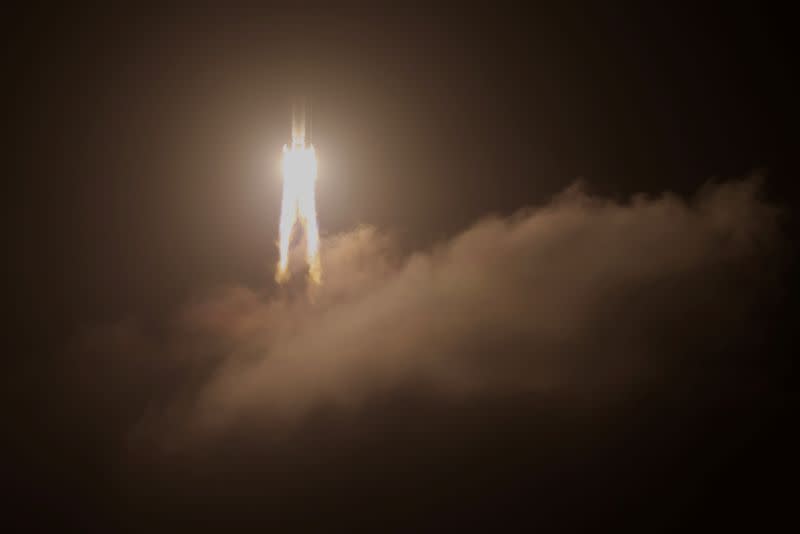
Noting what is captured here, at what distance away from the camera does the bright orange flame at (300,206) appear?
72.0 feet

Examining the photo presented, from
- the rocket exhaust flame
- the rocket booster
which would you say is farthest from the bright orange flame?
the rocket booster

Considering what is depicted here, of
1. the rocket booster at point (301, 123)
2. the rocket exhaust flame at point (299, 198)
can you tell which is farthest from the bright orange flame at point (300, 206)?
the rocket booster at point (301, 123)

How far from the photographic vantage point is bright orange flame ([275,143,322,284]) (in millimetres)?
21953

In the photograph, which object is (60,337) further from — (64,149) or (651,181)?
(651,181)

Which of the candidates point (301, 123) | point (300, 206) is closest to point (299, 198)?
point (300, 206)

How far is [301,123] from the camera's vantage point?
2192cm

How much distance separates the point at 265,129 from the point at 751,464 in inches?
820

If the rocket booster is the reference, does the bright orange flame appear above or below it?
below

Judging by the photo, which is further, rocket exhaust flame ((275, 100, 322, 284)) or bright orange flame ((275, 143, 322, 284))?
bright orange flame ((275, 143, 322, 284))

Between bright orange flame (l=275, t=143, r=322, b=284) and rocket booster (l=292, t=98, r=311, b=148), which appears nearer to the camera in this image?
rocket booster (l=292, t=98, r=311, b=148)

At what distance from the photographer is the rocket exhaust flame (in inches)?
860

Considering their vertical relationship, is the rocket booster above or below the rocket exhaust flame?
above

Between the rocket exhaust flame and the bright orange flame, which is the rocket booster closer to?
the rocket exhaust flame

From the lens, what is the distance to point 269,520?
22672mm
